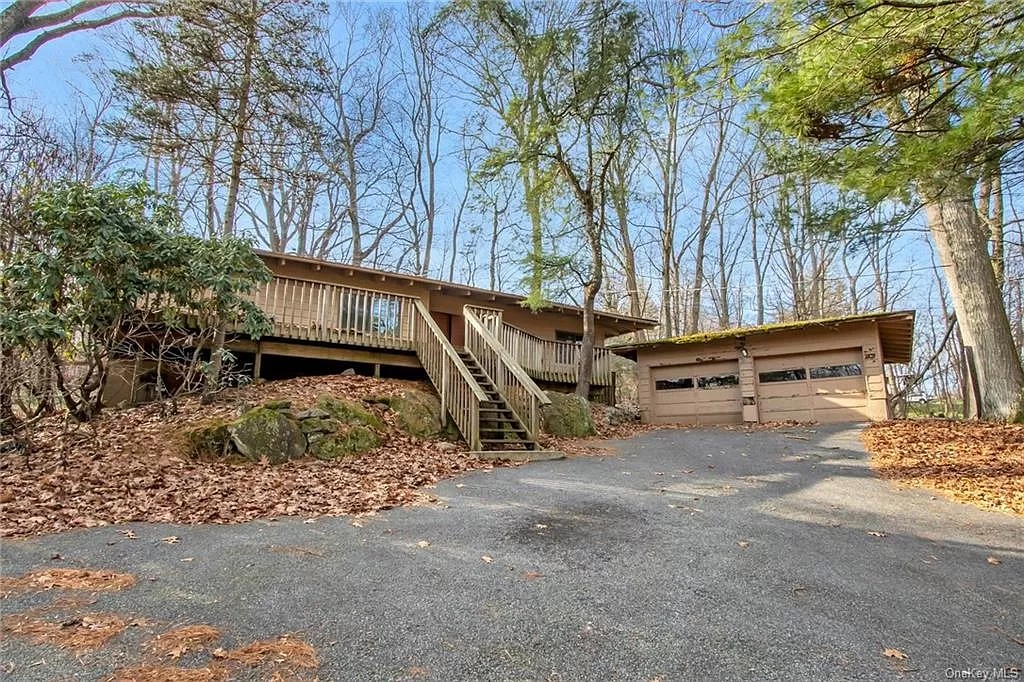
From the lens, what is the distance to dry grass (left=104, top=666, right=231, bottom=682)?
201 centimetres

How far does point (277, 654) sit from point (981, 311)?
497 inches

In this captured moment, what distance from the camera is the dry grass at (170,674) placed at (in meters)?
2.01

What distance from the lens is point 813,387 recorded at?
12.9 metres

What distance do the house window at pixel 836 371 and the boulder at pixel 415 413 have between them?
32.4ft

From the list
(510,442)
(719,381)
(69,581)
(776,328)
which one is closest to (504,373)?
(510,442)

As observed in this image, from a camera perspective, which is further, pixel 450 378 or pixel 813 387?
pixel 813 387

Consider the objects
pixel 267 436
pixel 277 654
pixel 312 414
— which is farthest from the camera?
pixel 312 414

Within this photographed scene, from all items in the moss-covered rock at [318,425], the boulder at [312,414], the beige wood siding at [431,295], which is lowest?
the moss-covered rock at [318,425]

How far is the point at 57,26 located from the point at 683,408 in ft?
49.7

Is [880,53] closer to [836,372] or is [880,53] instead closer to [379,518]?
[379,518]

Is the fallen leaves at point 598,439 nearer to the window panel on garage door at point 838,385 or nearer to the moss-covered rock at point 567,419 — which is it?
the moss-covered rock at point 567,419

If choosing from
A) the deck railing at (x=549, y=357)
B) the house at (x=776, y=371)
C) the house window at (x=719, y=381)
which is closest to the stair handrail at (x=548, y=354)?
the deck railing at (x=549, y=357)

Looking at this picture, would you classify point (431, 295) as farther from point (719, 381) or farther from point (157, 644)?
point (157, 644)

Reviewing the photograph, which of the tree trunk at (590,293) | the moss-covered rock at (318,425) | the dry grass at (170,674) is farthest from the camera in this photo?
the tree trunk at (590,293)
